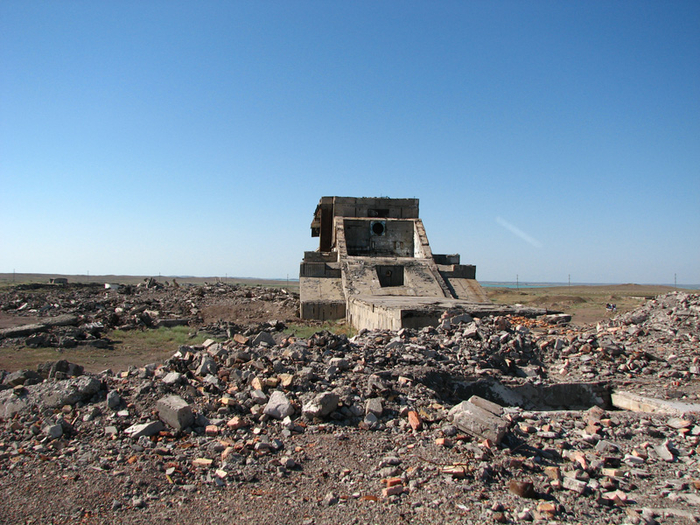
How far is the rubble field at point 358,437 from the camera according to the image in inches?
107

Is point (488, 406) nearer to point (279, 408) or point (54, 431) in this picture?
point (279, 408)

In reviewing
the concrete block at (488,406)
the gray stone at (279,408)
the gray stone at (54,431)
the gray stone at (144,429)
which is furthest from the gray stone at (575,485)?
the gray stone at (54,431)

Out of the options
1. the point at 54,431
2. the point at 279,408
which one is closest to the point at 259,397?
the point at 279,408

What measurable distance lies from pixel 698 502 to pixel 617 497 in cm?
46

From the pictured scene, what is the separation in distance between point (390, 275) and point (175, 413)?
9461 mm

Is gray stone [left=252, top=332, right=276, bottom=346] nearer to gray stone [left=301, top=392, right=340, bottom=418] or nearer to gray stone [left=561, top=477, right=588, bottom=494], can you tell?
gray stone [left=301, top=392, right=340, bottom=418]

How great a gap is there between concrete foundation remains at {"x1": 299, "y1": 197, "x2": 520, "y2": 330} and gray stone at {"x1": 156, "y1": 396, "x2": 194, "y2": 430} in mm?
4512

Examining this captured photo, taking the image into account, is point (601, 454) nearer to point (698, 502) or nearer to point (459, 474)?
point (698, 502)

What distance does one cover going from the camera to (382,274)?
502 inches

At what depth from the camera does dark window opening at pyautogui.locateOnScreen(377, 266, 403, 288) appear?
498 inches

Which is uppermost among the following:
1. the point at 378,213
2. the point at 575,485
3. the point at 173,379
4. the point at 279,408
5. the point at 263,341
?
the point at 378,213

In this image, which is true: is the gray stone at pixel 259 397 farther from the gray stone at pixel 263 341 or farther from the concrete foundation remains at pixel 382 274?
the concrete foundation remains at pixel 382 274

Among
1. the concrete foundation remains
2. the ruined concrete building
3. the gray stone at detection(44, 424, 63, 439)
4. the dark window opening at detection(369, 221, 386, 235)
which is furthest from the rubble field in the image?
the dark window opening at detection(369, 221, 386, 235)

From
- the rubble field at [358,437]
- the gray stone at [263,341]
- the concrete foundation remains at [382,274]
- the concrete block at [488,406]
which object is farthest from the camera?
the concrete foundation remains at [382,274]
